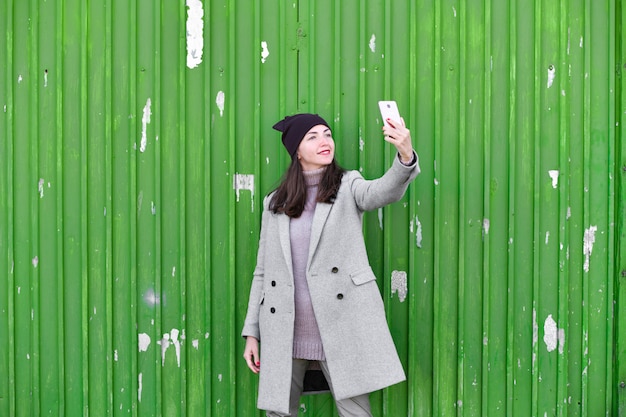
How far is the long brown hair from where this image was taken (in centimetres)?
286

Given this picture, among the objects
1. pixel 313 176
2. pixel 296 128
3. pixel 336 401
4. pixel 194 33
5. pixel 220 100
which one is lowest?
pixel 336 401

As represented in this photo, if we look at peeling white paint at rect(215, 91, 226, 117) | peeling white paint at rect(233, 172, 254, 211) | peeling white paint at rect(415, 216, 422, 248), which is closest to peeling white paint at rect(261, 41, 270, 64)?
peeling white paint at rect(215, 91, 226, 117)

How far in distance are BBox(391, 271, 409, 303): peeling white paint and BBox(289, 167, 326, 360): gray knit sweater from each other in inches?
25.1

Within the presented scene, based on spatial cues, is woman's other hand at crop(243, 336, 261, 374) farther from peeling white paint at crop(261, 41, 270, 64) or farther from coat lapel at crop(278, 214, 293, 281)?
peeling white paint at crop(261, 41, 270, 64)

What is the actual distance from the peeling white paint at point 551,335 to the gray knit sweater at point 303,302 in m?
1.28

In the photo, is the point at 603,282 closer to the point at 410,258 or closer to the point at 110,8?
the point at 410,258

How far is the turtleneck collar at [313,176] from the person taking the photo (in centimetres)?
294

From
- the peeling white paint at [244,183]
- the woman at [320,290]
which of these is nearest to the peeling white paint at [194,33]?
the peeling white paint at [244,183]

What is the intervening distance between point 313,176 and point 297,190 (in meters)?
0.11

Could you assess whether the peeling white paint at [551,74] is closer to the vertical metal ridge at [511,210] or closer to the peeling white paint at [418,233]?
the vertical metal ridge at [511,210]

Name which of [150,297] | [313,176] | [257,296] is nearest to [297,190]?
[313,176]

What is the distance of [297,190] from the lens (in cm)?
291

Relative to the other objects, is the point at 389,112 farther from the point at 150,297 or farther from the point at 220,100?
the point at 150,297

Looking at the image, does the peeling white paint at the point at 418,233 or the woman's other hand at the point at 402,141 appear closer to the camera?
the woman's other hand at the point at 402,141
